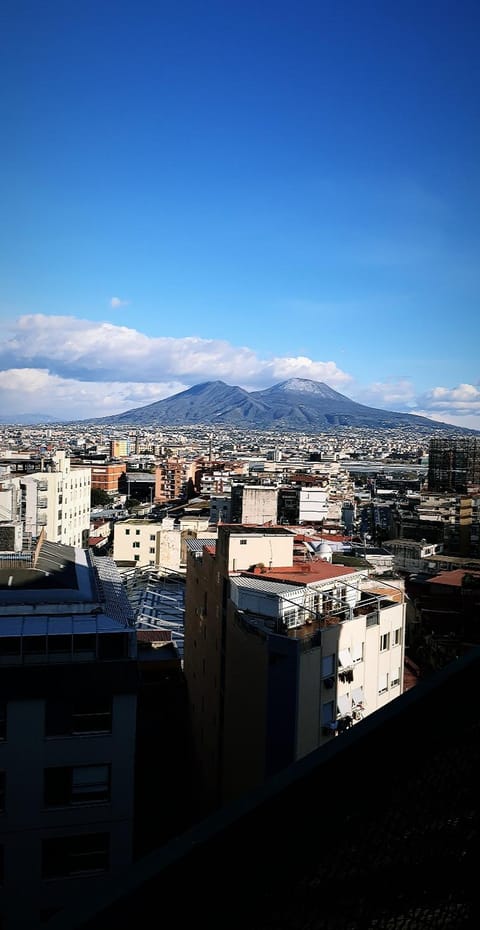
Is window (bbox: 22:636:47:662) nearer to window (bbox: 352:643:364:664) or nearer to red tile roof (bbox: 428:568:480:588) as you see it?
window (bbox: 352:643:364:664)

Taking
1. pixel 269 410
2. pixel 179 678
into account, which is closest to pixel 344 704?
pixel 179 678

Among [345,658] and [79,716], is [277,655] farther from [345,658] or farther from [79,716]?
[79,716]

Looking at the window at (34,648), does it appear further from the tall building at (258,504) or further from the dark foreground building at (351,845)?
the tall building at (258,504)

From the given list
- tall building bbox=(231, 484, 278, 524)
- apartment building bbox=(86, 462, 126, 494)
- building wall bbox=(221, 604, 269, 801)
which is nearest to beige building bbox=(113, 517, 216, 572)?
tall building bbox=(231, 484, 278, 524)

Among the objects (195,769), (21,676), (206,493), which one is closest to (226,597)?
(195,769)

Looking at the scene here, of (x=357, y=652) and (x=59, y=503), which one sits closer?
(x=357, y=652)

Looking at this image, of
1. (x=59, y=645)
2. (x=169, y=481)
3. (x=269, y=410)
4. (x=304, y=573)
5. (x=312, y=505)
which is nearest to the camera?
(x=59, y=645)
